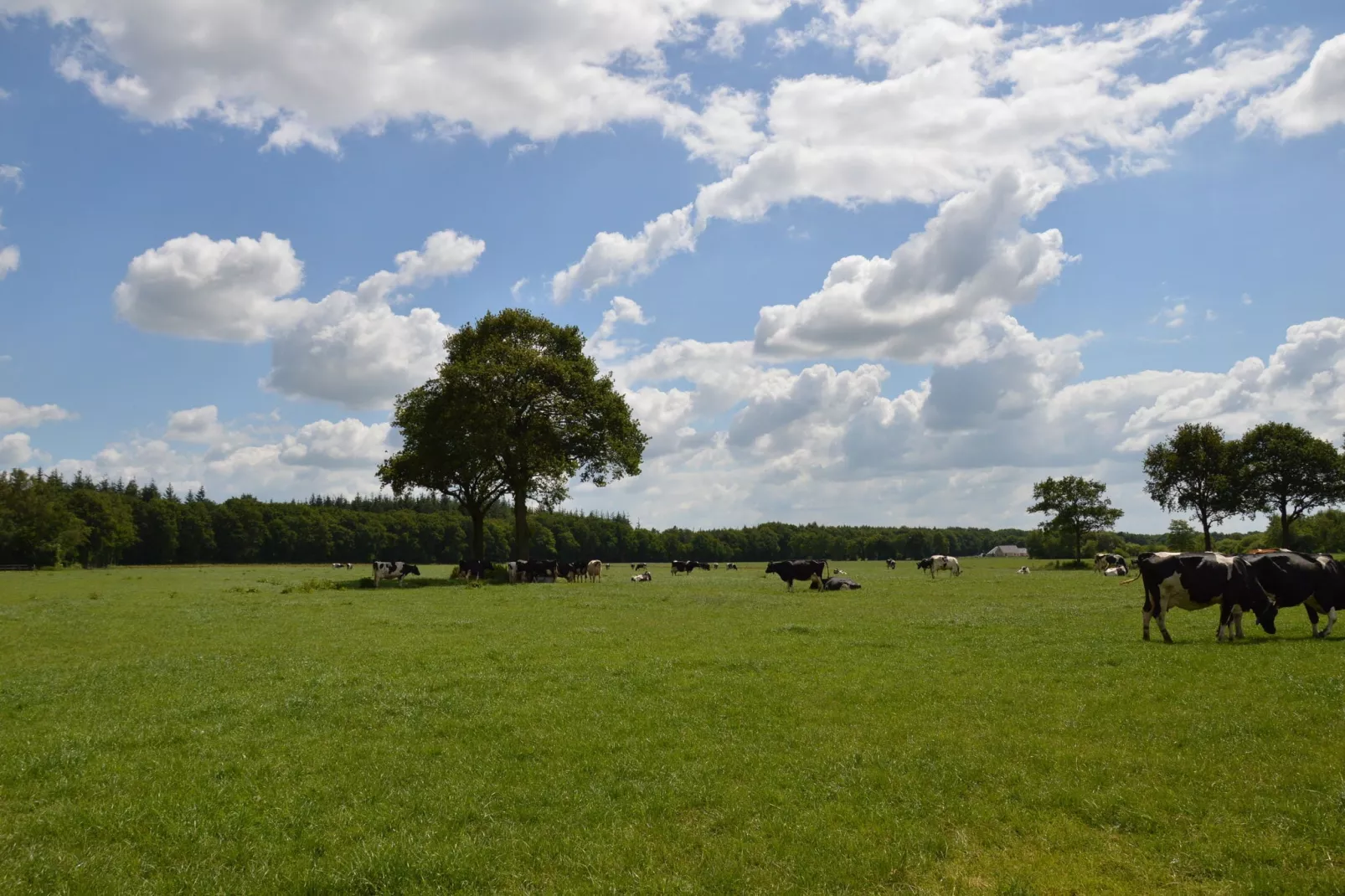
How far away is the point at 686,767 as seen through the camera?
33.9 ft

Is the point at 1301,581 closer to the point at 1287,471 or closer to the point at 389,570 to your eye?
the point at 389,570

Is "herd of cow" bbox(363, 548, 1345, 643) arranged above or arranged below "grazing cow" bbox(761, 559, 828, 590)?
above

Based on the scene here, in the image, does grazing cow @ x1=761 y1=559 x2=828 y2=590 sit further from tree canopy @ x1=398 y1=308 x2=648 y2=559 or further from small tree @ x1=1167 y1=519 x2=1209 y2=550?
small tree @ x1=1167 y1=519 x2=1209 y2=550

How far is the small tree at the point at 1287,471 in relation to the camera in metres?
73.2

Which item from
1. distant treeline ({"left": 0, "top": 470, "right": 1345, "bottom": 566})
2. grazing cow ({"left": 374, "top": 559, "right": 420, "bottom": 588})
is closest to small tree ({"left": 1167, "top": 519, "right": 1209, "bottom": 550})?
distant treeline ({"left": 0, "top": 470, "right": 1345, "bottom": 566})

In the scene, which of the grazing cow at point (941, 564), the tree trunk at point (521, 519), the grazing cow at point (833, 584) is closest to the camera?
the grazing cow at point (833, 584)

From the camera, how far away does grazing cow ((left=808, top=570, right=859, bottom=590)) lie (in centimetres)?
4428

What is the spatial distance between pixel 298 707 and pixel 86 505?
145247mm

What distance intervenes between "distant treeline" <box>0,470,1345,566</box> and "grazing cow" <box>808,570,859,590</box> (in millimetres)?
64904

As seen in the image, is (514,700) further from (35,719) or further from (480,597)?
(480,597)

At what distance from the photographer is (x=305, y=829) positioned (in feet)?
28.3

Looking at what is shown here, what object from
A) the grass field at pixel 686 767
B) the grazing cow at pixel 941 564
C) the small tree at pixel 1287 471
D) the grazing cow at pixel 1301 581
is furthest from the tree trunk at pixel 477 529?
the small tree at pixel 1287 471

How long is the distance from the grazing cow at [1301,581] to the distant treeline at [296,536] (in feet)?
298

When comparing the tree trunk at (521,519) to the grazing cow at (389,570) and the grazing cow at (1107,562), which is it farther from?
the grazing cow at (1107,562)
